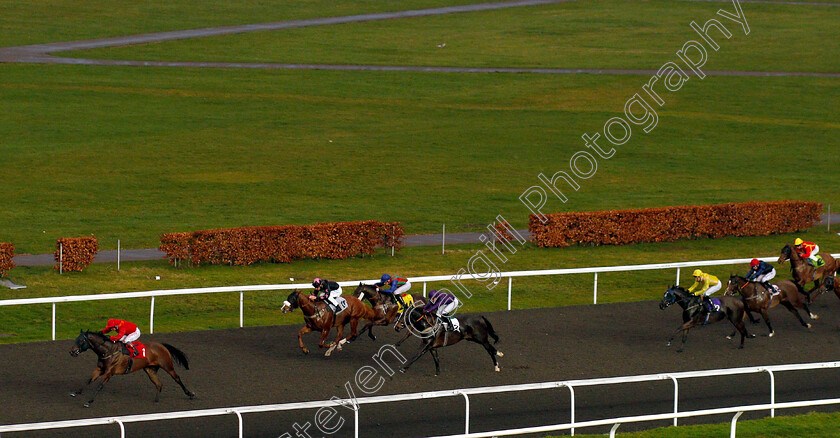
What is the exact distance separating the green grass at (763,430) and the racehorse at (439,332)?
213 centimetres

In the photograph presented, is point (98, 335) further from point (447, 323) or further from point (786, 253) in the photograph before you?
point (786, 253)

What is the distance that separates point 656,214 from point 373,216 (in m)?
5.45

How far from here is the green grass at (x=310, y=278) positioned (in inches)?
564

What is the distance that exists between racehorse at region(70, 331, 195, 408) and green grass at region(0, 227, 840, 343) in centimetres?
308

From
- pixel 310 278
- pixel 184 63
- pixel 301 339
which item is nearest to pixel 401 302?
pixel 301 339

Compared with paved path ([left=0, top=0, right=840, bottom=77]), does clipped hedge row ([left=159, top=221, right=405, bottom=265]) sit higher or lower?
lower

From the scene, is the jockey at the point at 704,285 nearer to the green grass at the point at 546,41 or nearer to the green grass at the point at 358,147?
the green grass at the point at 358,147

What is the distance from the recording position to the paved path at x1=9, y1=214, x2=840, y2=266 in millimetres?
17344

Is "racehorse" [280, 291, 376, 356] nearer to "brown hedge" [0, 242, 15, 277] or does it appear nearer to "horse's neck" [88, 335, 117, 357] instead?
"horse's neck" [88, 335, 117, 357]

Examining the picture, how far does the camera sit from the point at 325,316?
475 inches

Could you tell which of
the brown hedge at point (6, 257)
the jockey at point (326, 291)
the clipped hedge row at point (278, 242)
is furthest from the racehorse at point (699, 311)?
the brown hedge at point (6, 257)

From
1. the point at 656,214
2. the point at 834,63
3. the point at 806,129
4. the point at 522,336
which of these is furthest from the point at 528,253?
the point at 834,63

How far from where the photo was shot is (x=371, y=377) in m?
11.3

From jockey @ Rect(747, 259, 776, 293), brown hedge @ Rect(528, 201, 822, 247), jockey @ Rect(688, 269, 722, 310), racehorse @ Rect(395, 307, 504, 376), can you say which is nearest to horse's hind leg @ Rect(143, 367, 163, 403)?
racehorse @ Rect(395, 307, 504, 376)
